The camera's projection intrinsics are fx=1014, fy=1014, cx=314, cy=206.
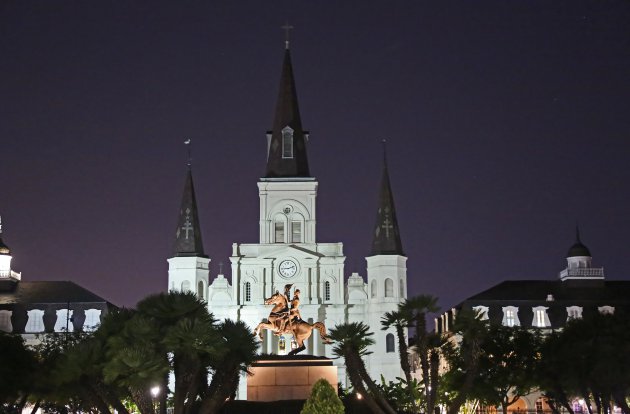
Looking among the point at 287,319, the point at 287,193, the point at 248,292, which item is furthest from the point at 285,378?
the point at 287,193

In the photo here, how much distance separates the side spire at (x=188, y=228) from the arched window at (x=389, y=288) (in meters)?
18.4

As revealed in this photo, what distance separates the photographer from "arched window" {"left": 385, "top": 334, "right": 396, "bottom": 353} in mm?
96938

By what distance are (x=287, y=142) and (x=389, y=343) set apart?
78.7 feet

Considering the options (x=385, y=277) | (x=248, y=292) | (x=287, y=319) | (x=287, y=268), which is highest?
(x=287, y=268)

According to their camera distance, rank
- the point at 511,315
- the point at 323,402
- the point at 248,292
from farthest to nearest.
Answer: the point at 248,292 < the point at 511,315 < the point at 323,402

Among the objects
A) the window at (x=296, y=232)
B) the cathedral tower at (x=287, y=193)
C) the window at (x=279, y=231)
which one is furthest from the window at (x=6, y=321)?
the window at (x=296, y=232)

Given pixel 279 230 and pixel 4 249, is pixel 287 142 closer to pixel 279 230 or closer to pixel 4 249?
pixel 279 230

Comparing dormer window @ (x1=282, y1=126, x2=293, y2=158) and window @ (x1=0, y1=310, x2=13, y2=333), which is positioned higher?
dormer window @ (x1=282, y1=126, x2=293, y2=158)

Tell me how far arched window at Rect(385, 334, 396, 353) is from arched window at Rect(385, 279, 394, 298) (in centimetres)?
404

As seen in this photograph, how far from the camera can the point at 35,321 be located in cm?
9069

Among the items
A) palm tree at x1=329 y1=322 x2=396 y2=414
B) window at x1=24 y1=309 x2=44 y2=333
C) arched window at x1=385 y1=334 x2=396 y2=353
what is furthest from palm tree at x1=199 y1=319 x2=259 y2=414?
arched window at x1=385 y1=334 x2=396 y2=353

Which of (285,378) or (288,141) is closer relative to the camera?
(285,378)

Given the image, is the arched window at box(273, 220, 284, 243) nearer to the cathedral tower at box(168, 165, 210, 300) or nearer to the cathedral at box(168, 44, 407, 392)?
the cathedral at box(168, 44, 407, 392)

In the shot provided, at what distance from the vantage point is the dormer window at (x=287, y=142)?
10581 cm
